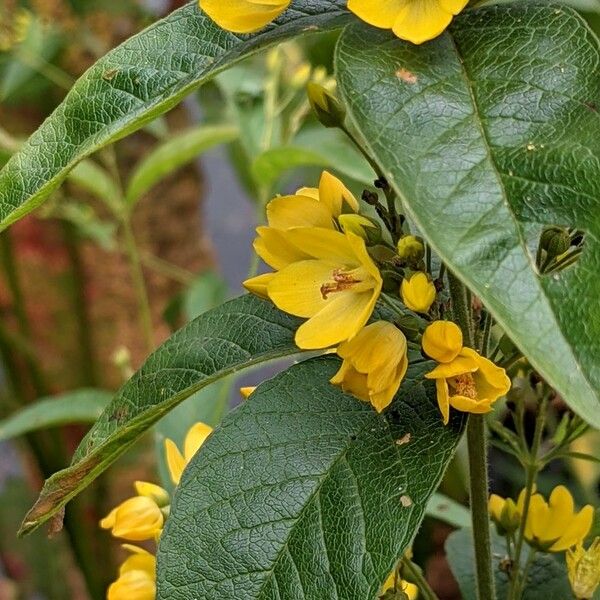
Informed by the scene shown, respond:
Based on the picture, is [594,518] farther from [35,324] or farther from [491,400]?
[35,324]

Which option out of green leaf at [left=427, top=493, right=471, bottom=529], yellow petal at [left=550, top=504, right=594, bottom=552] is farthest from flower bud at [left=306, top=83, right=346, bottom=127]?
green leaf at [left=427, top=493, right=471, bottom=529]

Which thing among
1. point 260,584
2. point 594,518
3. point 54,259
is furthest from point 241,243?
point 260,584

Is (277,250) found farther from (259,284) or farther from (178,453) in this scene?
(178,453)

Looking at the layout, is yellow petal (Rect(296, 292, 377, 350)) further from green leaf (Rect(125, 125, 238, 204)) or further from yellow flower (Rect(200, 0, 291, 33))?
green leaf (Rect(125, 125, 238, 204))

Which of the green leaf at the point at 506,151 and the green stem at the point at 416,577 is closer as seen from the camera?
the green leaf at the point at 506,151

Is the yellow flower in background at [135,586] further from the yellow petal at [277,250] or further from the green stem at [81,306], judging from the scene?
the green stem at [81,306]

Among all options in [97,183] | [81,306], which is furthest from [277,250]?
[81,306]

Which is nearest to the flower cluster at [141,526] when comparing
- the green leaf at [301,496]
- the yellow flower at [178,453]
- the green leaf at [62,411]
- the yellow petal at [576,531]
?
the yellow flower at [178,453]
